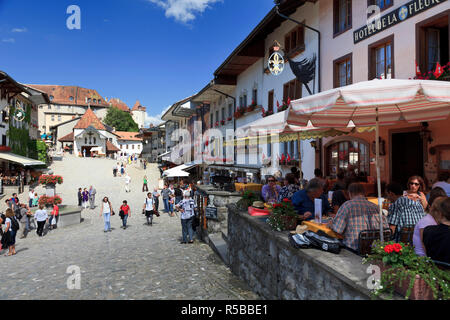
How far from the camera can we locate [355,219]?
4270 millimetres

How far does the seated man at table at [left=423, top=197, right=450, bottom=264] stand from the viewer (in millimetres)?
3014

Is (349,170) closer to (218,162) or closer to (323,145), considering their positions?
(323,145)

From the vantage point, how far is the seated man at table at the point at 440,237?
9.89 ft

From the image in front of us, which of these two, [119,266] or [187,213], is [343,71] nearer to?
[187,213]

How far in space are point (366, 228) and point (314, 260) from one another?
95cm

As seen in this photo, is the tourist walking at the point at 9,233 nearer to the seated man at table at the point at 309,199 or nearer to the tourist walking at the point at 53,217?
the tourist walking at the point at 53,217

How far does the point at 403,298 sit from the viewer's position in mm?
2775

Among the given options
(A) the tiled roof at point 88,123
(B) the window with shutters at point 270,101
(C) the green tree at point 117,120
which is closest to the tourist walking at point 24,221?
(B) the window with shutters at point 270,101

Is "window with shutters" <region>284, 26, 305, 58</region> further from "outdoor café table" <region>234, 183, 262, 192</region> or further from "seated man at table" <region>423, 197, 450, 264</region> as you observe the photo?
"seated man at table" <region>423, 197, 450, 264</region>

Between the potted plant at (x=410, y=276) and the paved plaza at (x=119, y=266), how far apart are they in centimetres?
374

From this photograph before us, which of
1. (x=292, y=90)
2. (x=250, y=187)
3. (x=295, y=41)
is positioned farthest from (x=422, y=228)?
(x=295, y=41)

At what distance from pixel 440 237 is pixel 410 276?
2.04ft

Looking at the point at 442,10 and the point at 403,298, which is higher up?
the point at 442,10
